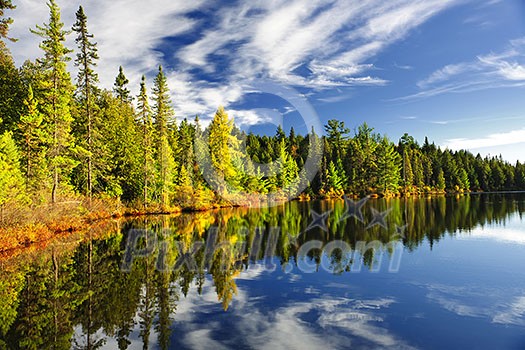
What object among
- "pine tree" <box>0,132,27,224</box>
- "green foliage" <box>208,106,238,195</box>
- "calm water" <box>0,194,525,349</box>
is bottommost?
"calm water" <box>0,194,525,349</box>

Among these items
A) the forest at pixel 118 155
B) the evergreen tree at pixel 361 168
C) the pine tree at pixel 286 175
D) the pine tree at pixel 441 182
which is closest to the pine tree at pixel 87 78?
the forest at pixel 118 155

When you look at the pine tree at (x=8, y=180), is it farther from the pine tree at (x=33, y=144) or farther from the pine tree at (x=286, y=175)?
the pine tree at (x=286, y=175)

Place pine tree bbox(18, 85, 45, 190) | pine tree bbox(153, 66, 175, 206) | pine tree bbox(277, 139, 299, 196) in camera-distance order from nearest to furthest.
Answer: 1. pine tree bbox(18, 85, 45, 190)
2. pine tree bbox(153, 66, 175, 206)
3. pine tree bbox(277, 139, 299, 196)

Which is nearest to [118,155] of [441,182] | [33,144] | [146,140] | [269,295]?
[146,140]

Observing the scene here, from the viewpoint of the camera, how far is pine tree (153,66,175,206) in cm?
4666

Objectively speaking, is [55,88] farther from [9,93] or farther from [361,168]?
[361,168]

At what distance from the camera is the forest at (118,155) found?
29.1 meters

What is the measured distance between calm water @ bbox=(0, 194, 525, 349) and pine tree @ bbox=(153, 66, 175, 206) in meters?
26.7

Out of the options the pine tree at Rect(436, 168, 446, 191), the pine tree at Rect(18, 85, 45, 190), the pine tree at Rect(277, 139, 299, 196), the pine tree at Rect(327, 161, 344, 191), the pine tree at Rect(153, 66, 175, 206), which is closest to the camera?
the pine tree at Rect(18, 85, 45, 190)

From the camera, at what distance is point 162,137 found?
47.8 metres

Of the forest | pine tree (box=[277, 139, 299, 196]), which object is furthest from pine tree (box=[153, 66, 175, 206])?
pine tree (box=[277, 139, 299, 196])

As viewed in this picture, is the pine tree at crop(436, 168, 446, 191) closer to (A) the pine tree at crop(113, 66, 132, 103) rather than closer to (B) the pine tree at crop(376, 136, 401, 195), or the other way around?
(B) the pine tree at crop(376, 136, 401, 195)

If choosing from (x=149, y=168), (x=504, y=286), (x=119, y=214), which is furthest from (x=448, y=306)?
(x=149, y=168)

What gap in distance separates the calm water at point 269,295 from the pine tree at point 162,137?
26683mm
